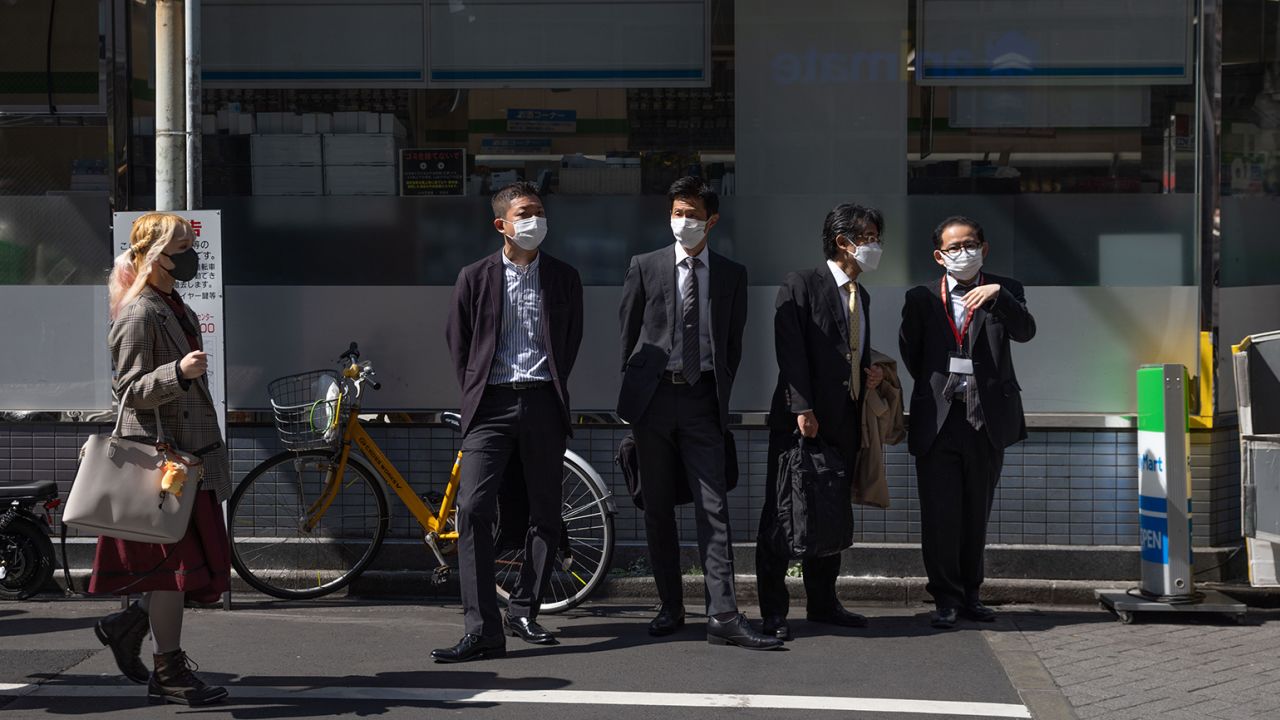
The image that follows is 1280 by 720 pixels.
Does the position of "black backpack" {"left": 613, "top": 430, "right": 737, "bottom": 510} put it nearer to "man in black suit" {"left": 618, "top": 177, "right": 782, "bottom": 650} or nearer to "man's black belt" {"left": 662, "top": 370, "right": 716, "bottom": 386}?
"man in black suit" {"left": 618, "top": 177, "right": 782, "bottom": 650}

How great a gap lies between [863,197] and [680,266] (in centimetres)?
181

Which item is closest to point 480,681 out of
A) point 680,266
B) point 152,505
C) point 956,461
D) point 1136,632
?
point 152,505

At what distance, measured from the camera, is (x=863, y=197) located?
7.87m

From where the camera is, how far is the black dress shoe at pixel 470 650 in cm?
610

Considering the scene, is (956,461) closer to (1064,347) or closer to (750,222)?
(1064,347)

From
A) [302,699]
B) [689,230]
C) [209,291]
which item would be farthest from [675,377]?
[209,291]

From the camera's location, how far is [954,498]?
22.3ft

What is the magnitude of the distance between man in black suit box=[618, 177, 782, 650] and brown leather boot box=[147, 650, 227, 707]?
2.10 metres

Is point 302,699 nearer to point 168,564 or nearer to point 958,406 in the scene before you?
point 168,564

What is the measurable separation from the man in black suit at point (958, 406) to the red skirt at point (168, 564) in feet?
10.6

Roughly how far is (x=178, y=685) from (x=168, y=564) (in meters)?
0.47

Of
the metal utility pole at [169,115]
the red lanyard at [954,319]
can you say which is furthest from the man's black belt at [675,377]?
the metal utility pole at [169,115]

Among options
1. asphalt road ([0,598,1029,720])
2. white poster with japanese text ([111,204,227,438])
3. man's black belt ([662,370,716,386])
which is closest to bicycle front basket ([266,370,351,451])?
white poster with japanese text ([111,204,227,438])

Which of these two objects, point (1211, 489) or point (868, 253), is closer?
point (868, 253)
